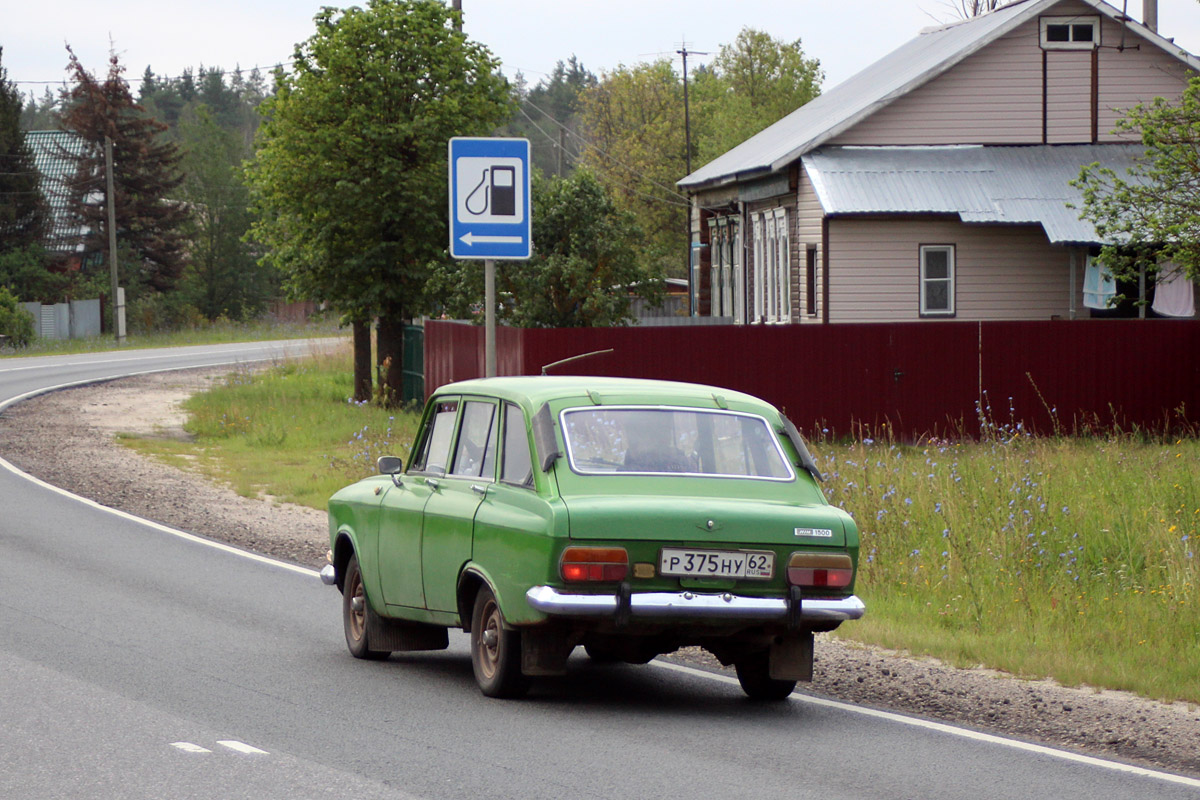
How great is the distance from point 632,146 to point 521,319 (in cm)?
5514

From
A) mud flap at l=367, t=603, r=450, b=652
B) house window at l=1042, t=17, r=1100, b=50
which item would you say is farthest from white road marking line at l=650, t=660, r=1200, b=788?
house window at l=1042, t=17, r=1100, b=50

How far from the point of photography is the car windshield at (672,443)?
8156 mm

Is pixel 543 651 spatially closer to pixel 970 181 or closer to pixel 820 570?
pixel 820 570

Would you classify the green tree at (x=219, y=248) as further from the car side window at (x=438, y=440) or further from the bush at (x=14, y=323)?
the car side window at (x=438, y=440)

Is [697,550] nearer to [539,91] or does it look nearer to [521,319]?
[521,319]

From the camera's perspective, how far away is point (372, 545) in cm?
946

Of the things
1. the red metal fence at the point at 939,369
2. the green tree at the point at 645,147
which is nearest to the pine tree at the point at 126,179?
the green tree at the point at 645,147

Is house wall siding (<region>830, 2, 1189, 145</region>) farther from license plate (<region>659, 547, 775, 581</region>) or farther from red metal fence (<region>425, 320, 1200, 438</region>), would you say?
license plate (<region>659, 547, 775, 581</region>)

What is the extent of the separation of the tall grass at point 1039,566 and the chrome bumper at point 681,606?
1938 millimetres

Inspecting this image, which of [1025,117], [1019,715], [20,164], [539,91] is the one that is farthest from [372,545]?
[539,91]

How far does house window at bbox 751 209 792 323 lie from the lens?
35.5 metres

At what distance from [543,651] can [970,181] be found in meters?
25.6

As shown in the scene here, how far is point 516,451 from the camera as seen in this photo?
8.35 meters

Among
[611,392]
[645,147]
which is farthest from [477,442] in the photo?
[645,147]
